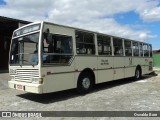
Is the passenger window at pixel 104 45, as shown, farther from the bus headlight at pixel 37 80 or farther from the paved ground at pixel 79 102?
the bus headlight at pixel 37 80

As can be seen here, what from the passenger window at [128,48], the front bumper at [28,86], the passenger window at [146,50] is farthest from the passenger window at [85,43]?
the passenger window at [146,50]

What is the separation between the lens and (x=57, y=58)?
8.60 m

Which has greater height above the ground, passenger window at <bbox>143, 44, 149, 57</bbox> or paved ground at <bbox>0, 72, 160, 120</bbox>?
passenger window at <bbox>143, 44, 149, 57</bbox>

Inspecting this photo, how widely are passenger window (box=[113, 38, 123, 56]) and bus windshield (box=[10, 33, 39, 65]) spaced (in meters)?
5.21

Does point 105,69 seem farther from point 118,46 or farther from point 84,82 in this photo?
point 118,46

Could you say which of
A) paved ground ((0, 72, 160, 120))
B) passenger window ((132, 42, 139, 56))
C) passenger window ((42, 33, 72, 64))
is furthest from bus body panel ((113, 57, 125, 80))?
passenger window ((42, 33, 72, 64))

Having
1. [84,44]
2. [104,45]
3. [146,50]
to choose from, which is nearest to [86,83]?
[84,44]

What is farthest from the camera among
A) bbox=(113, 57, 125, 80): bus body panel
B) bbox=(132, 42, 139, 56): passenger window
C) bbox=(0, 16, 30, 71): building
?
bbox=(0, 16, 30, 71): building

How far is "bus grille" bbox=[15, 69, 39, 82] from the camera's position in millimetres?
8128

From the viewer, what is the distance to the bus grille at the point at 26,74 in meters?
8.13

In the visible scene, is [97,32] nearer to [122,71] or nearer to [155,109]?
[122,71]

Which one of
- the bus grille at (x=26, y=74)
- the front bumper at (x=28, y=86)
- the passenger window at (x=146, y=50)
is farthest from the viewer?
the passenger window at (x=146, y=50)

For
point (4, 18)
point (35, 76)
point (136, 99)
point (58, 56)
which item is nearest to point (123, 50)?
point (136, 99)

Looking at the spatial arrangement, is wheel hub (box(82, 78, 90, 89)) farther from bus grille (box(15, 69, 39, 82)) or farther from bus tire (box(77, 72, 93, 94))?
bus grille (box(15, 69, 39, 82))
